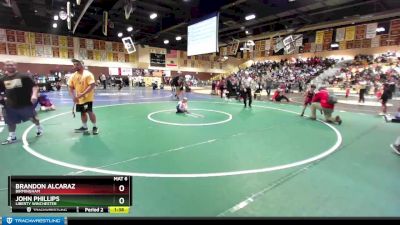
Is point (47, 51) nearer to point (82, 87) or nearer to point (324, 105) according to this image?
point (82, 87)

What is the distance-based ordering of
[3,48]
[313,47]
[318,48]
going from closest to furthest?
[3,48]
[318,48]
[313,47]

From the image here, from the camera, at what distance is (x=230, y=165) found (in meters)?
4.12

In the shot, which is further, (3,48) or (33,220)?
(3,48)

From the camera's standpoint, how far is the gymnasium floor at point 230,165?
9.22ft

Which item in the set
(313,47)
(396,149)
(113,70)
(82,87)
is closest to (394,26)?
(313,47)

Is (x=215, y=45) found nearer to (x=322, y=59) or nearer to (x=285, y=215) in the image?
(x=285, y=215)

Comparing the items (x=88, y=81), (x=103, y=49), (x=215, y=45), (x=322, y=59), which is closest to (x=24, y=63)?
(x=103, y=49)

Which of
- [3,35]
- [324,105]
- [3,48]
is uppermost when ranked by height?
[3,35]

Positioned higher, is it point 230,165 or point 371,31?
point 371,31

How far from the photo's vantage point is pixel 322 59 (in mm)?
34750

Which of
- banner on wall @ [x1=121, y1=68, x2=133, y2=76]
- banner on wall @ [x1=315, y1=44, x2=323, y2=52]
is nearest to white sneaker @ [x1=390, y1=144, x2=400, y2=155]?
banner on wall @ [x1=315, y1=44, x2=323, y2=52]
